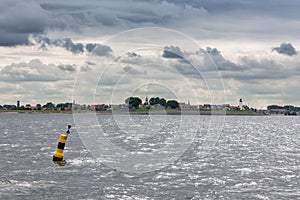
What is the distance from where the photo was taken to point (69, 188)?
126 feet

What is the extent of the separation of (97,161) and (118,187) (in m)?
16.8

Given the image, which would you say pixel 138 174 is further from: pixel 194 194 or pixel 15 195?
pixel 15 195

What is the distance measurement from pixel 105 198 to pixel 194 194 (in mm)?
5894

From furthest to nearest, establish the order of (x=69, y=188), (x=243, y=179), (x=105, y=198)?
(x=243, y=179)
(x=69, y=188)
(x=105, y=198)

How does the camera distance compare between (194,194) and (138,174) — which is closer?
(194,194)

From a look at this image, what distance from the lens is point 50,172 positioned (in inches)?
1822

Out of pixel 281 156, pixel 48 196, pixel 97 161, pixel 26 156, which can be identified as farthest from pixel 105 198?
pixel 281 156

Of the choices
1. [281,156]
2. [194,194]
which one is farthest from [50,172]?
[281,156]

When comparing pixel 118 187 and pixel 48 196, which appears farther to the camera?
pixel 118 187

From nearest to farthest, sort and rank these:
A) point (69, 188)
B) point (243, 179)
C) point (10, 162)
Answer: point (69, 188) → point (243, 179) → point (10, 162)

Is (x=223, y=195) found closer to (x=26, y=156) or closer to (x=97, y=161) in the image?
(x=97, y=161)

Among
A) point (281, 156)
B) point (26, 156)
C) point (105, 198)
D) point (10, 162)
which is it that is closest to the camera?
point (105, 198)

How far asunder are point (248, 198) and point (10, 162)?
26558mm

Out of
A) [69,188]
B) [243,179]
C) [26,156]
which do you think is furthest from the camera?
[26,156]
